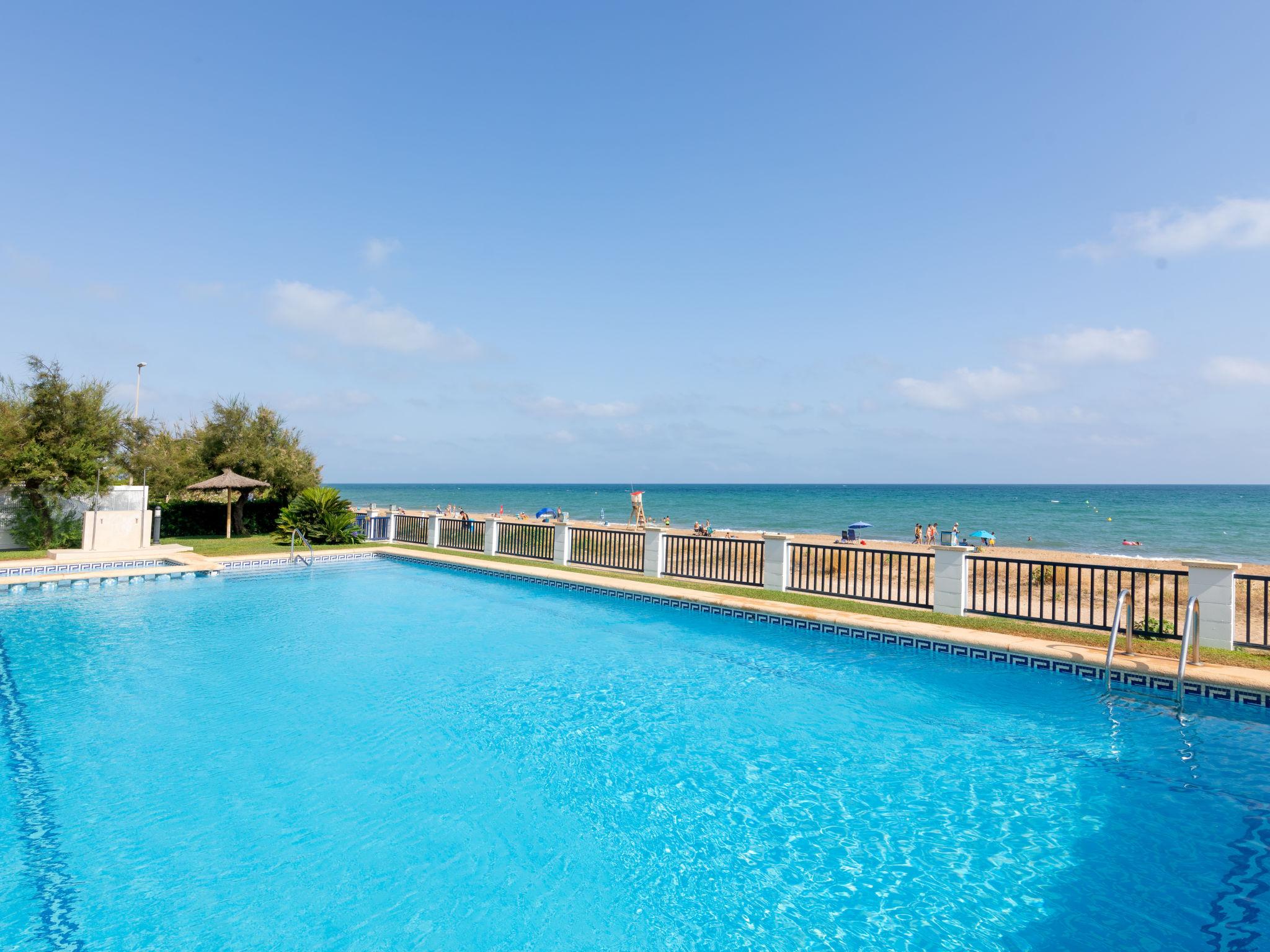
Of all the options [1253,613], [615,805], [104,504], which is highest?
[104,504]

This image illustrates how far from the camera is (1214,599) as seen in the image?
25.2 ft

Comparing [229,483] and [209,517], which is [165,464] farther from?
[229,483]

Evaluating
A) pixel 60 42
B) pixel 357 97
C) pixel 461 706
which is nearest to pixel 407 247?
pixel 357 97

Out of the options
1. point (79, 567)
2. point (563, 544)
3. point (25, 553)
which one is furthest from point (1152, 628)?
point (25, 553)

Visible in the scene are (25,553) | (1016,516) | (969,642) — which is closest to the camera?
(969,642)

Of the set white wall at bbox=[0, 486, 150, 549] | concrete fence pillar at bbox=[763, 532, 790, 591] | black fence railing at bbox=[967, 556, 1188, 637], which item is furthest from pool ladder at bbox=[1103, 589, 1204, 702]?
white wall at bbox=[0, 486, 150, 549]

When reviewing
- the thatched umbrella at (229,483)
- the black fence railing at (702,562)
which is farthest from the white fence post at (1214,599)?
the thatched umbrella at (229,483)

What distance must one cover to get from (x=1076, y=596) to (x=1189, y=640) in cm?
802

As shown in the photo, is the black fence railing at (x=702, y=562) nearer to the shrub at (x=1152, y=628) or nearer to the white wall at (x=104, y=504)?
the shrub at (x=1152, y=628)

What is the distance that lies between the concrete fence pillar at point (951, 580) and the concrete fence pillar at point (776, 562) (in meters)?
2.83

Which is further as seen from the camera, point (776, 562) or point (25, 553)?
point (25, 553)

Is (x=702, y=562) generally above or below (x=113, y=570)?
above

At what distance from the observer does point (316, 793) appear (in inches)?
181

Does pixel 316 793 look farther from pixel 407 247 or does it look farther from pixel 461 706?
pixel 407 247
